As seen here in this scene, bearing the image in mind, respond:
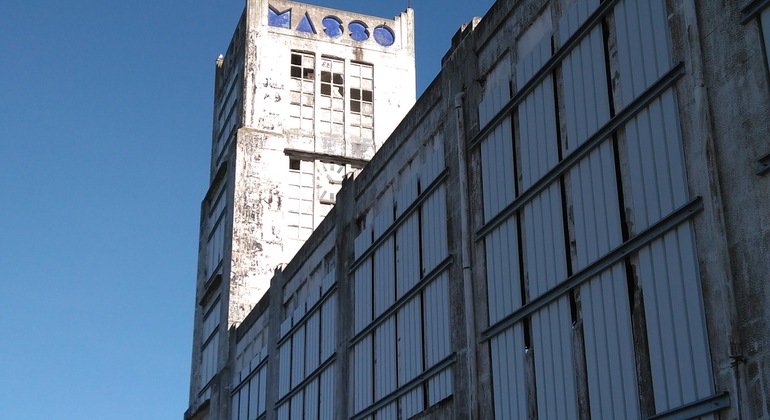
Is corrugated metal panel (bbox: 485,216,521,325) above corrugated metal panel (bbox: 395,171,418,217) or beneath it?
beneath

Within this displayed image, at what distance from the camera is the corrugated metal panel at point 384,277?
29547 mm

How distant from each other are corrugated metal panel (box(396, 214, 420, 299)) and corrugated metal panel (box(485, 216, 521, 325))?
4174 millimetres

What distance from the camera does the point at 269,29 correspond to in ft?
172

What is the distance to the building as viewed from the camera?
16.2 metres

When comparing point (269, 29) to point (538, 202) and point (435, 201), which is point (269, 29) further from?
point (538, 202)

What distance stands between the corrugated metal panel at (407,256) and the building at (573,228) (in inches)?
3.3

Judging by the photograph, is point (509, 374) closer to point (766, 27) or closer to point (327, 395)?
point (766, 27)

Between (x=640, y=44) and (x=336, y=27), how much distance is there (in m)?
36.1

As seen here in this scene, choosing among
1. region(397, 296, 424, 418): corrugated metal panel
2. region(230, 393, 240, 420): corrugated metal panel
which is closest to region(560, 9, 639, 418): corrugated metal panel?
region(397, 296, 424, 418): corrugated metal panel

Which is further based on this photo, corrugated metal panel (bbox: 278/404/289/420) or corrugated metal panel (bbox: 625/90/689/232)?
corrugated metal panel (bbox: 278/404/289/420)

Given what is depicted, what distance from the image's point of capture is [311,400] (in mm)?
35344

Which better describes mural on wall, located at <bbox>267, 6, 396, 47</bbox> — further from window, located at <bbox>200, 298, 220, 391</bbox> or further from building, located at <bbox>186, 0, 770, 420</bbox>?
building, located at <bbox>186, 0, 770, 420</bbox>

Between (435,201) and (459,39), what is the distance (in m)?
4.05

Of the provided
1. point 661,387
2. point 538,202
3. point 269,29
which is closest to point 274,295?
point 269,29
